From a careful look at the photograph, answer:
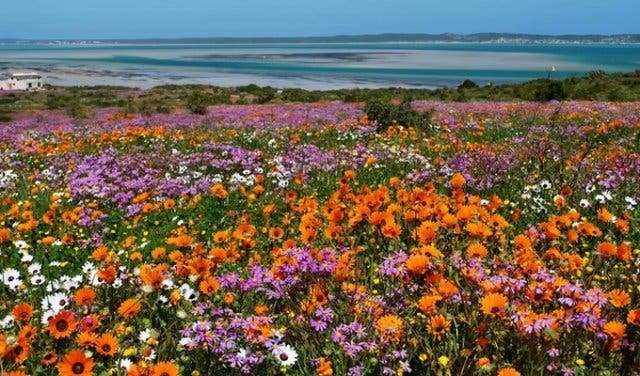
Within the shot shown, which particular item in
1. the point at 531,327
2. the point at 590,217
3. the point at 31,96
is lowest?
the point at 31,96

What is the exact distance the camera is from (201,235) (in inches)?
263

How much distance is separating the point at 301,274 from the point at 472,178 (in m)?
4.56

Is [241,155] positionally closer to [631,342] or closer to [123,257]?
[123,257]

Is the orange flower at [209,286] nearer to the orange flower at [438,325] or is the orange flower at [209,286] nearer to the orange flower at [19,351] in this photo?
the orange flower at [19,351]

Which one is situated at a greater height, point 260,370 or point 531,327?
point 531,327

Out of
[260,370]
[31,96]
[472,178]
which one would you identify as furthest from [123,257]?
[31,96]

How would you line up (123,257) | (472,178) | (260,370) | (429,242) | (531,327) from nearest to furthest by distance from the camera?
(531,327), (260,370), (429,242), (123,257), (472,178)

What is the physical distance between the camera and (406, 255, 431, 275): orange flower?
9.37 ft

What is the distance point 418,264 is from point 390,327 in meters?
0.32

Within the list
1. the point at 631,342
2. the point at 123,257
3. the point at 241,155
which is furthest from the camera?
the point at 241,155

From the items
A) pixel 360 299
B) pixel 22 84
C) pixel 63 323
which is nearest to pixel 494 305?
pixel 360 299

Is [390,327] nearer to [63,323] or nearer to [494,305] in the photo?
[494,305]

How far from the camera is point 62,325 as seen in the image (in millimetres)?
2709

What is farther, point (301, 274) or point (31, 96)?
point (31, 96)
